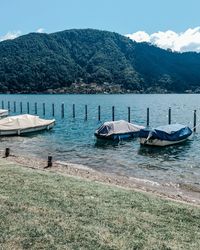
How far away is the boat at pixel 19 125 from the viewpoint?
44000 mm

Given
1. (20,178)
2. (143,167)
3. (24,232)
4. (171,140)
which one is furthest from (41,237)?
(171,140)

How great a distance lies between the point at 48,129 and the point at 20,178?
3496 centimetres

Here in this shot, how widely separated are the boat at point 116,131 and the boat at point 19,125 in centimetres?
937

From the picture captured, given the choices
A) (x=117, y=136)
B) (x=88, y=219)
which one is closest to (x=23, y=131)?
(x=117, y=136)

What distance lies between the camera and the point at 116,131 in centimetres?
4128

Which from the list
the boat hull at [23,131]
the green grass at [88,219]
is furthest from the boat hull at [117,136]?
the green grass at [88,219]

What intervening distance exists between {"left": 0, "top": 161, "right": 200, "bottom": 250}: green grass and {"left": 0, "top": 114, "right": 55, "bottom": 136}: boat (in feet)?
93.7

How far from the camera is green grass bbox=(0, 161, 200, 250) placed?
32.7ft

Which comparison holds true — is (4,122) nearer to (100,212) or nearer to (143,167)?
(143,167)

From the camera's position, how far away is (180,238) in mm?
10500

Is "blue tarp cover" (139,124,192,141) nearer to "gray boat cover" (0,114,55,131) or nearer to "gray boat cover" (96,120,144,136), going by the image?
"gray boat cover" (96,120,144,136)

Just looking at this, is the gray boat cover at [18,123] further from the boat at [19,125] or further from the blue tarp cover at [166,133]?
the blue tarp cover at [166,133]

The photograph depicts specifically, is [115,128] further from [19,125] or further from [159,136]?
[19,125]

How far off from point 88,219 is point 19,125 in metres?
35.0
